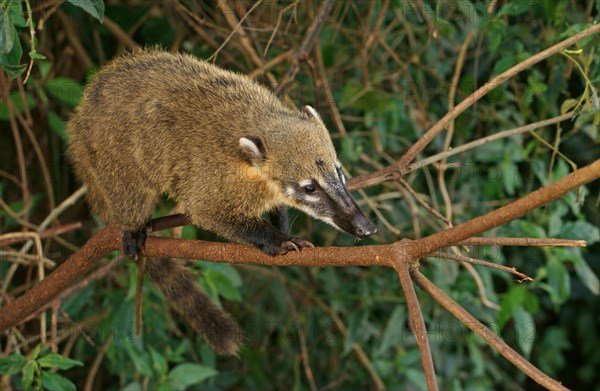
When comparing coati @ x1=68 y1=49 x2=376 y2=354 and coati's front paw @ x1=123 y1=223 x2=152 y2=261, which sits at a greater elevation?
coati @ x1=68 y1=49 x2=376 y2=354

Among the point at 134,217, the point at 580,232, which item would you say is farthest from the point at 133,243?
the point at 580,232

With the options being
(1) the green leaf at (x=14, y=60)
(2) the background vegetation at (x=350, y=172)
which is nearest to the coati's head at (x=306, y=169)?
(2) the background vegetation at (x=350, y=172)

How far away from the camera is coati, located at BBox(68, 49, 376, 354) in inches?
134

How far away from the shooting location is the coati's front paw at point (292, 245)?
3.04 m

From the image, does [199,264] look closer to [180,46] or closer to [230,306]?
[230,306]

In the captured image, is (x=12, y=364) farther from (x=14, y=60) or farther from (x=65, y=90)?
(x=65, y=90)

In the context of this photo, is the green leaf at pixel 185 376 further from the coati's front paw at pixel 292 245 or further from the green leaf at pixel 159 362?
the coati's front paw at pixel 292 245

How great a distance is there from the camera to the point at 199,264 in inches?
164

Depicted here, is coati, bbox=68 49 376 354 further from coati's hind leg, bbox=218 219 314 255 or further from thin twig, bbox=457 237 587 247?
thin twig, bbox=457 237 587 247

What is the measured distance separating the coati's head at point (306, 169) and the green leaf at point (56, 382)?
116cm

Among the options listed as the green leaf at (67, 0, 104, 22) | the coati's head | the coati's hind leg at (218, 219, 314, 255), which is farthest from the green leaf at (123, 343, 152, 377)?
the green leaf at (67, 0, 104, 22)

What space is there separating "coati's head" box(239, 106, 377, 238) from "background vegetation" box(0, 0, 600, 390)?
768 millimetres

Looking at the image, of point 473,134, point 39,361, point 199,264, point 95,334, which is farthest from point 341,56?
point 39,361

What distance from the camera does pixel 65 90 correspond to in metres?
4.26
